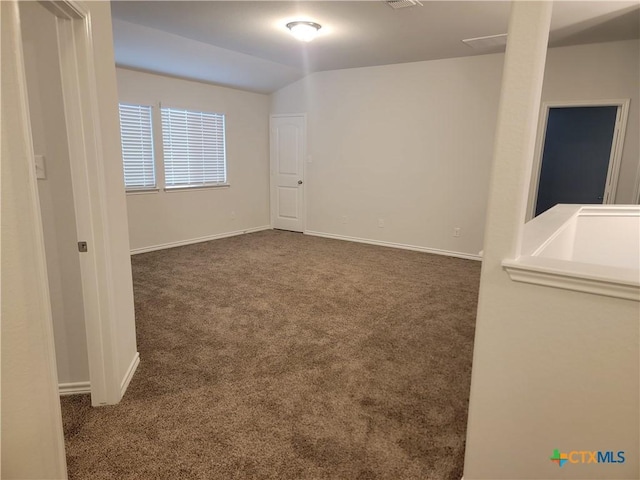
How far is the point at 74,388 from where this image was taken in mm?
2307

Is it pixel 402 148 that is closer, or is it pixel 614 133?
pixel 614 133

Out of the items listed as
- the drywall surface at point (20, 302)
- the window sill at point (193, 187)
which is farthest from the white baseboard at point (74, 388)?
the window sill at point (193, 187)

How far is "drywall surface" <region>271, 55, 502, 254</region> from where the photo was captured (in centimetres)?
527

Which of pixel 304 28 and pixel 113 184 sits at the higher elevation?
pixel 304 28

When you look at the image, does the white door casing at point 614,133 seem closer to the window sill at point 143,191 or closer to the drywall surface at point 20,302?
the window sill at point 143,191

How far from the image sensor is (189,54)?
4883 mm

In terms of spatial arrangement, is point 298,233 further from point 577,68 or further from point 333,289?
point 577,68

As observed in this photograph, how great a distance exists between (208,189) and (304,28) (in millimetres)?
Answer: 3188

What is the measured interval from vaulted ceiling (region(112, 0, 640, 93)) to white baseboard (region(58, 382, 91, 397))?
3.12 metres

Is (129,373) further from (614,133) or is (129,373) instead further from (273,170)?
(614,133)

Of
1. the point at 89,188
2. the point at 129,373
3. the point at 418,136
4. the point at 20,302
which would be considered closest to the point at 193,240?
the point at 418,136

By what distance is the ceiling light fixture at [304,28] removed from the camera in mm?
3902

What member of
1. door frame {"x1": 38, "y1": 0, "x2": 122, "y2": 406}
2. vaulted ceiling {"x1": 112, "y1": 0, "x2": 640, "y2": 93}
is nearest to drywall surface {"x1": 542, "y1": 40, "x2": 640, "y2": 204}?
vaulted ceiling {"x1": 112, "y1": 0, "x2": 640, "y2": 93}

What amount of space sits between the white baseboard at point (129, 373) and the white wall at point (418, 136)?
431cm
